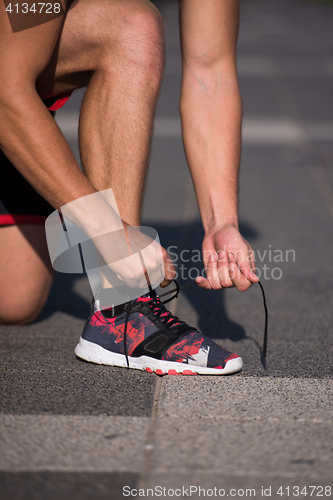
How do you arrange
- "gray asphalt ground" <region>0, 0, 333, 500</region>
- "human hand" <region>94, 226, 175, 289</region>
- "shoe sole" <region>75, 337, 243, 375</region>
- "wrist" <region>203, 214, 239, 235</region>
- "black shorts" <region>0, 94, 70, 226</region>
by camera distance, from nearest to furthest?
1. "gray asphalt ground" <region>0, 0, 333, 500</region>
2. "human hand" <region>94, 226, 175, 289</region>
3. "shoe sole" <region>75, 337, 243, 375</region>
4. "wrist" <region>203, 214, 239, 235</region>
5. "black shorts" <region>0, 94, 70, 226</region>

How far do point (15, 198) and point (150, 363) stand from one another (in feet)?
2.97

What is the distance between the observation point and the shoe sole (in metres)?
1.45

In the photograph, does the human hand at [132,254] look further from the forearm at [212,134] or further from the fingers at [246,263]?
the forearm at [212,134]

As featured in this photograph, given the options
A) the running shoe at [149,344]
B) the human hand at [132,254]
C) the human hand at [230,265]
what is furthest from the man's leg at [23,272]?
the human hand at [230,265]

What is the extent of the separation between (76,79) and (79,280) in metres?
1.10

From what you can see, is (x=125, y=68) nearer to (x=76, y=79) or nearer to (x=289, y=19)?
(x=76, y=79)

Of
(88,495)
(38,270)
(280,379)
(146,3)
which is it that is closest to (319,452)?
(280,379)

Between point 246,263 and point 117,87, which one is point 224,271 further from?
point 117,87

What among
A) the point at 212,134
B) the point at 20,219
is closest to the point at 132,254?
the point at 212,134

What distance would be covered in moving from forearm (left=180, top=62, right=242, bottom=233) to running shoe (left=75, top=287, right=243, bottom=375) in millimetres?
362

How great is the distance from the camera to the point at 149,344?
4.84ft

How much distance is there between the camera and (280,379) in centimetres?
145

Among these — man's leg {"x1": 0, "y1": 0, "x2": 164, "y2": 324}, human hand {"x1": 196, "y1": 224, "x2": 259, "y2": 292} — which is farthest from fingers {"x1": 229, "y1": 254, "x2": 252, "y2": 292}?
man's leg {"x1": 0, "y1": 0, "x2": 164, "y2": 324}

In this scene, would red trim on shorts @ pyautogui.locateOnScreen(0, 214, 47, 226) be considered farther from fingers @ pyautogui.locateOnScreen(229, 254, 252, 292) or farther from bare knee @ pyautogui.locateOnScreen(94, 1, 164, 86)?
fingers @ pyautogui.locateOnScreen(229, 254, 252, 292)
